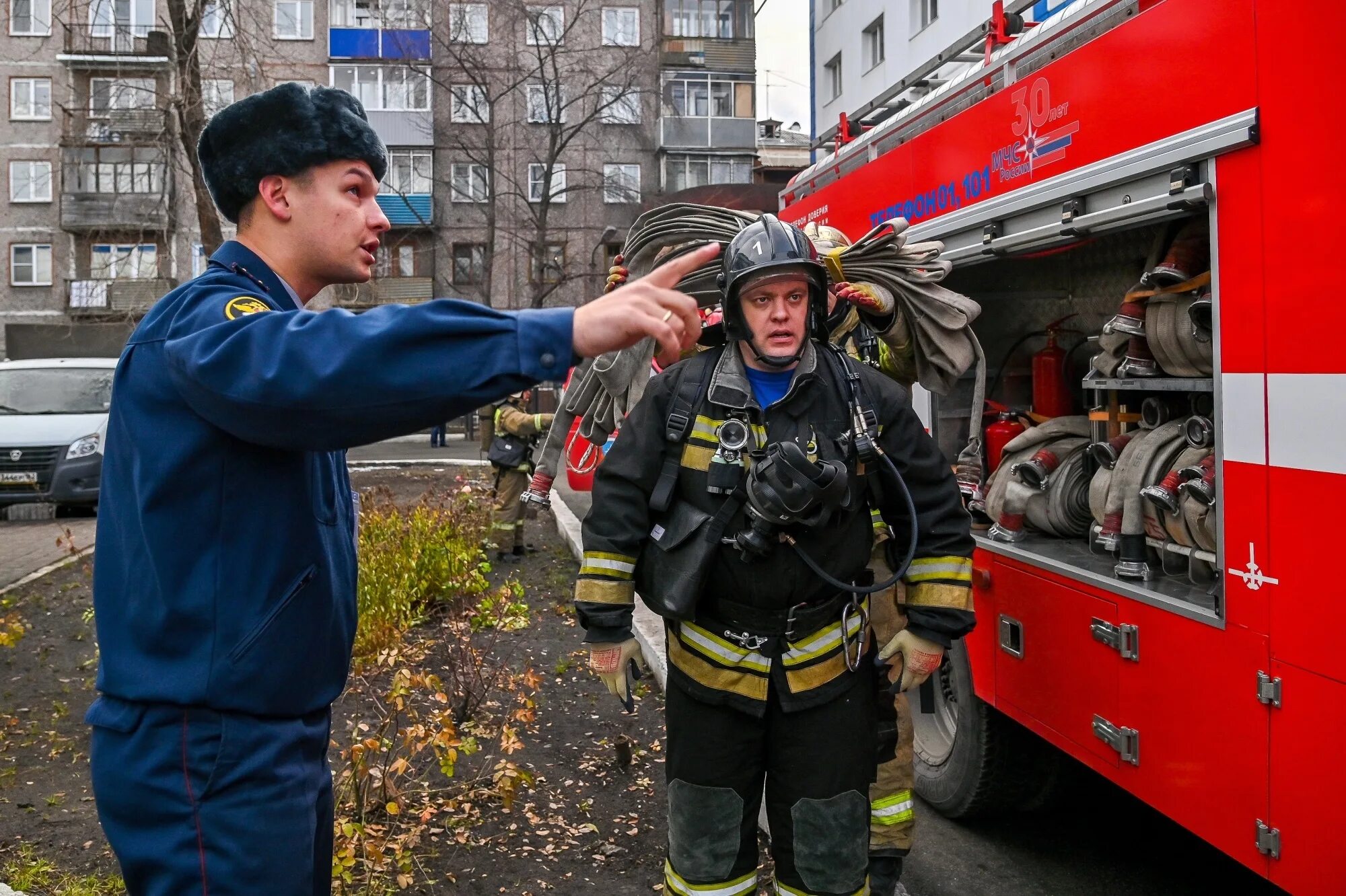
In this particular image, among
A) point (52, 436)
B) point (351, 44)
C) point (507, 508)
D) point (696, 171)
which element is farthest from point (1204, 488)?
point (351, 44)

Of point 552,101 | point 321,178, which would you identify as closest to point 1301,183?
point 321,178

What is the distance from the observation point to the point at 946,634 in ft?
11.0

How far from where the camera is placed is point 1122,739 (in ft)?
11.0

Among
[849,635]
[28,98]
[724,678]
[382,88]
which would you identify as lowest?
[724,678]

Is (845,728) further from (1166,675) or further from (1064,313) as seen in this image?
(1064,313)

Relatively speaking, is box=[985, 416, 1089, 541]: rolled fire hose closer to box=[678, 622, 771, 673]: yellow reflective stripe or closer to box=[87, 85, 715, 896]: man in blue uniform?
box=[678, 622, 771, 673]: yellow reflective stripe

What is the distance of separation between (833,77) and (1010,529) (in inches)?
1183

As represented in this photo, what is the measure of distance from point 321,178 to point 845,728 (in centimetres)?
203

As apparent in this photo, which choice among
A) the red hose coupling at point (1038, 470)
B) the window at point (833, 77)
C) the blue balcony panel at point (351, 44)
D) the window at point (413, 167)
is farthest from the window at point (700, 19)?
the red hose coupling at point (1038, 470)

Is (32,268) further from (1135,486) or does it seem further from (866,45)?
(1135,486)

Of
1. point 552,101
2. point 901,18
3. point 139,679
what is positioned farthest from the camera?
point 901,18

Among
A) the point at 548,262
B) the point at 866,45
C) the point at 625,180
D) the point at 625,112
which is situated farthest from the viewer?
the point at 625,180

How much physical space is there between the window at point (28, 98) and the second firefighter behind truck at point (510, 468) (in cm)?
3915

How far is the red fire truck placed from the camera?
2.57 metres
